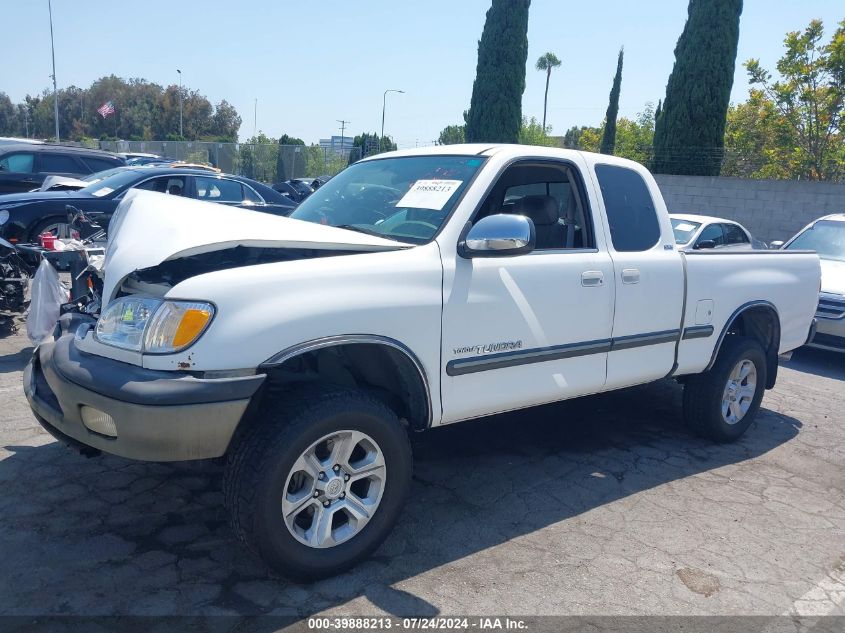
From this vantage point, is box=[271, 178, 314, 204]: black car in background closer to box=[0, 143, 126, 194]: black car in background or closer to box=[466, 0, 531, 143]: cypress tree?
box=[466, 0, 531, 143]: cypress tree

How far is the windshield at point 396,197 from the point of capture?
382 cm

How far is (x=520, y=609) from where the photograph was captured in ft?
10.1

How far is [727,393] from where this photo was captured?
211 inches

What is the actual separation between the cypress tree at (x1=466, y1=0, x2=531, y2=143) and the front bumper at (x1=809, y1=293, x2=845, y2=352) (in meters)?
17.8

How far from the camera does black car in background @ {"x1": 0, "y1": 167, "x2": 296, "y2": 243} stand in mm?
8781

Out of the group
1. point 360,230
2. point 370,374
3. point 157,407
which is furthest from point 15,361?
point 157,407

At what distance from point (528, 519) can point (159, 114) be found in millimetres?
78441

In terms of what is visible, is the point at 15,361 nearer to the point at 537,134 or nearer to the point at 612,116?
the point at 612,116

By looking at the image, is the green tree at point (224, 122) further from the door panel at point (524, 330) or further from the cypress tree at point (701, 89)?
the door panel at point (524, 330)

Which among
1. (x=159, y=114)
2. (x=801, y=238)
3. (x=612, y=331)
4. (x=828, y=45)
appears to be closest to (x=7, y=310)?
(x=612, y=331)

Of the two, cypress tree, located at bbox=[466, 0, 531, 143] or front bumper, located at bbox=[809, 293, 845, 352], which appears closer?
front bumper, located at bbox=[809, 293, 845, 352]

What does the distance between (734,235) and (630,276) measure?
7.55 metres

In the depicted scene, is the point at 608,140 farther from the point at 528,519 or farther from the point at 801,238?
the point at 528,519

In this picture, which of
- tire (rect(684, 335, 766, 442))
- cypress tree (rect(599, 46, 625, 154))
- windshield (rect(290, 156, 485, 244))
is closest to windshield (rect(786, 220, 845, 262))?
tire (rect(684, 335, 766, 442))
